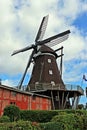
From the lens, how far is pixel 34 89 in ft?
172

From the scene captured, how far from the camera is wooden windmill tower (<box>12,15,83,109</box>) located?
5219 centimetres

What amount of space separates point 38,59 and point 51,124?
1644 inches

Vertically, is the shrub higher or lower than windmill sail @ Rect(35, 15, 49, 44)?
lower

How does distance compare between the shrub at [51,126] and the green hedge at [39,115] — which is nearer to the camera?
the shrub at [51,126]

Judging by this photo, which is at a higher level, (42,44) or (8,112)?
(42,44)

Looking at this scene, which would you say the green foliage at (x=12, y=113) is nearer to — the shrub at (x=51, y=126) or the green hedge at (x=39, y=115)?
the green hedge at (x=39, y=115)

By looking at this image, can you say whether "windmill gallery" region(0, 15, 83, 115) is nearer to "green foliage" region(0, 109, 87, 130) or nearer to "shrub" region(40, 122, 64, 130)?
"green foliage" region(0, 109, 87, 130)

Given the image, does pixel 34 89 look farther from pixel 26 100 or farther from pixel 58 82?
pixel 26 100

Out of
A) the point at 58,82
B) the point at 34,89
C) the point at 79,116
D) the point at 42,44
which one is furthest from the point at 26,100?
the point at 79,116

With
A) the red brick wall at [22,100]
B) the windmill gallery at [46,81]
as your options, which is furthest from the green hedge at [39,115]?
the windmill gallery at [46,81]

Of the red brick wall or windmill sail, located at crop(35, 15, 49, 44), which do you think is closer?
the red brick wall

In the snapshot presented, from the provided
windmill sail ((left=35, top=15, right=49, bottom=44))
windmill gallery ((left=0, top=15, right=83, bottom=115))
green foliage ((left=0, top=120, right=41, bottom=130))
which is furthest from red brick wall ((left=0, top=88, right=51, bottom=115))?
green foliage ((left=0, top=120, right=41, bottom=130))

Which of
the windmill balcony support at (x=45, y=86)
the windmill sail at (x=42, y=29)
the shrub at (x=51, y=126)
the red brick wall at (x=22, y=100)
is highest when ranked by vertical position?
the windmill sail at (x=42, y=29)

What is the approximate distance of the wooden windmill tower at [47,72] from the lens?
52.2m
